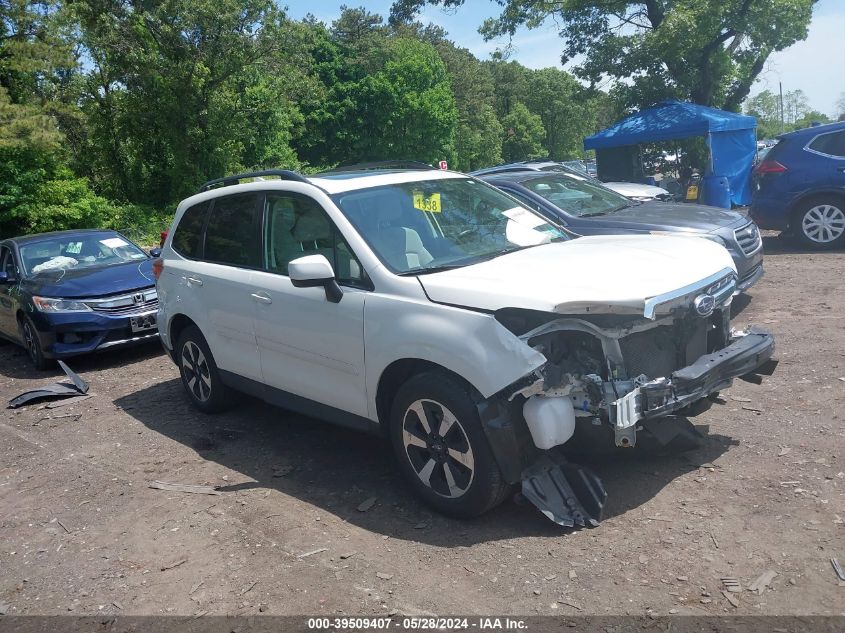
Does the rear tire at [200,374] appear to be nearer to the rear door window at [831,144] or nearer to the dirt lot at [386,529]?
the dirt lot at [386,529]

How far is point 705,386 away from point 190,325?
409 centimetres

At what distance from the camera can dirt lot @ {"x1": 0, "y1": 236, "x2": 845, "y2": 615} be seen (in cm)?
350

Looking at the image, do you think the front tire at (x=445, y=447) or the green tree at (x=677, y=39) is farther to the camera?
the green tree at (x=677, y=39)

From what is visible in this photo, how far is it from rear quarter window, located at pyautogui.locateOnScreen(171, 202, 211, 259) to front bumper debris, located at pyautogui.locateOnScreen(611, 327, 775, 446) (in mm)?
3804

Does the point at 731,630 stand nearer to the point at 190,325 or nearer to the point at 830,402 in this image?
the point at 830,402

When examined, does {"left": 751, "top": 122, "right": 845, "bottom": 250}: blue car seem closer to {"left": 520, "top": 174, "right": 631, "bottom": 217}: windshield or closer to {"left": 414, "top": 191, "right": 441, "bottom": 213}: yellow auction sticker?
{"left": 520, "top": 174, "right": 631, "bottom": 217}: windshield

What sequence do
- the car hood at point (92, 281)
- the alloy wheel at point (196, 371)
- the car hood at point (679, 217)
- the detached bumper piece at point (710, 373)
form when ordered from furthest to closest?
1. the car hood at point (92, 281)
2. the car hood at point (679, 217)
3. the alloy wheel at point (196, 371)
4. the detached bumper piece at point (710, 373)

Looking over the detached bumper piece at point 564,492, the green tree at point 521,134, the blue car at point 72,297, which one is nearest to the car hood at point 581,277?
the detached bumper piece at point 564,492

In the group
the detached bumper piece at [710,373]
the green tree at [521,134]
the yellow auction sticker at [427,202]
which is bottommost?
the detached bumper piece at [710,373]

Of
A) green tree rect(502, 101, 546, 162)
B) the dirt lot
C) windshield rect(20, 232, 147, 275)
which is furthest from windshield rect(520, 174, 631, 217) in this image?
green tree rect(502, 101, 546, 162)

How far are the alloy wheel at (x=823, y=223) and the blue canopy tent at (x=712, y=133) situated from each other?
14.8 ft

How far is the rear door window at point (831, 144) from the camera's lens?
35.7ft

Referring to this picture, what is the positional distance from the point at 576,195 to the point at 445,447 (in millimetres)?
5771

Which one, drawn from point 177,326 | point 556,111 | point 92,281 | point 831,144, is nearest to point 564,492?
point 177,326
